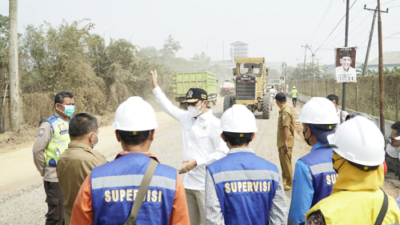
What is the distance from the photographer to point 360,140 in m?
1.72

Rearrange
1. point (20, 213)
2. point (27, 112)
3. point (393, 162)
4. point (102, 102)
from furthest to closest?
point (102, 102) < point (27, 112) < point (393, 162) < point (20, 213)

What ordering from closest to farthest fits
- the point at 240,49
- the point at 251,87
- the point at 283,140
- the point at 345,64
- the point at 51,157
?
the point at 51,157, the point at 283,140, the point at 345,64, the point at 251,87, the point at 240,49

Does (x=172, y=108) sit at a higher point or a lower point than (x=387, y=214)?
higher

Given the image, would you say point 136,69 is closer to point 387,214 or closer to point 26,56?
point 26,56

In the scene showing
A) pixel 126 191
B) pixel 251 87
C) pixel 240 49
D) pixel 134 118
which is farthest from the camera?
pixel 240 49

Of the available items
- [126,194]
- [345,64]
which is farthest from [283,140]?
[345,64]

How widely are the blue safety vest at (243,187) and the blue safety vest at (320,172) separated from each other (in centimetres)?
25

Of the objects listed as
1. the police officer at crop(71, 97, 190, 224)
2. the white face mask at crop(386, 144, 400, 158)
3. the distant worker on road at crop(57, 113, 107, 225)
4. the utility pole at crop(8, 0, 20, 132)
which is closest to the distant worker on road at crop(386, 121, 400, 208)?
the white face mask at crop(386, 144, 400, 158)

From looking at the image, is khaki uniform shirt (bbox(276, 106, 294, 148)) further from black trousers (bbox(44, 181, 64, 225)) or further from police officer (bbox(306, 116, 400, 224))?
police officer (bbox(306, 116, 400, 224))

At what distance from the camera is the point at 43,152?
384 cm

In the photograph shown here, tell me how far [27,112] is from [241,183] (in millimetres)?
13418

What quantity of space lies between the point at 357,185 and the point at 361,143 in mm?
217

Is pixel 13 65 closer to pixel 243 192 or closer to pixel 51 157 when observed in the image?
pixel 51 157

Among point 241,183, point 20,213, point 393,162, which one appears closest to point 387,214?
point 241,183
